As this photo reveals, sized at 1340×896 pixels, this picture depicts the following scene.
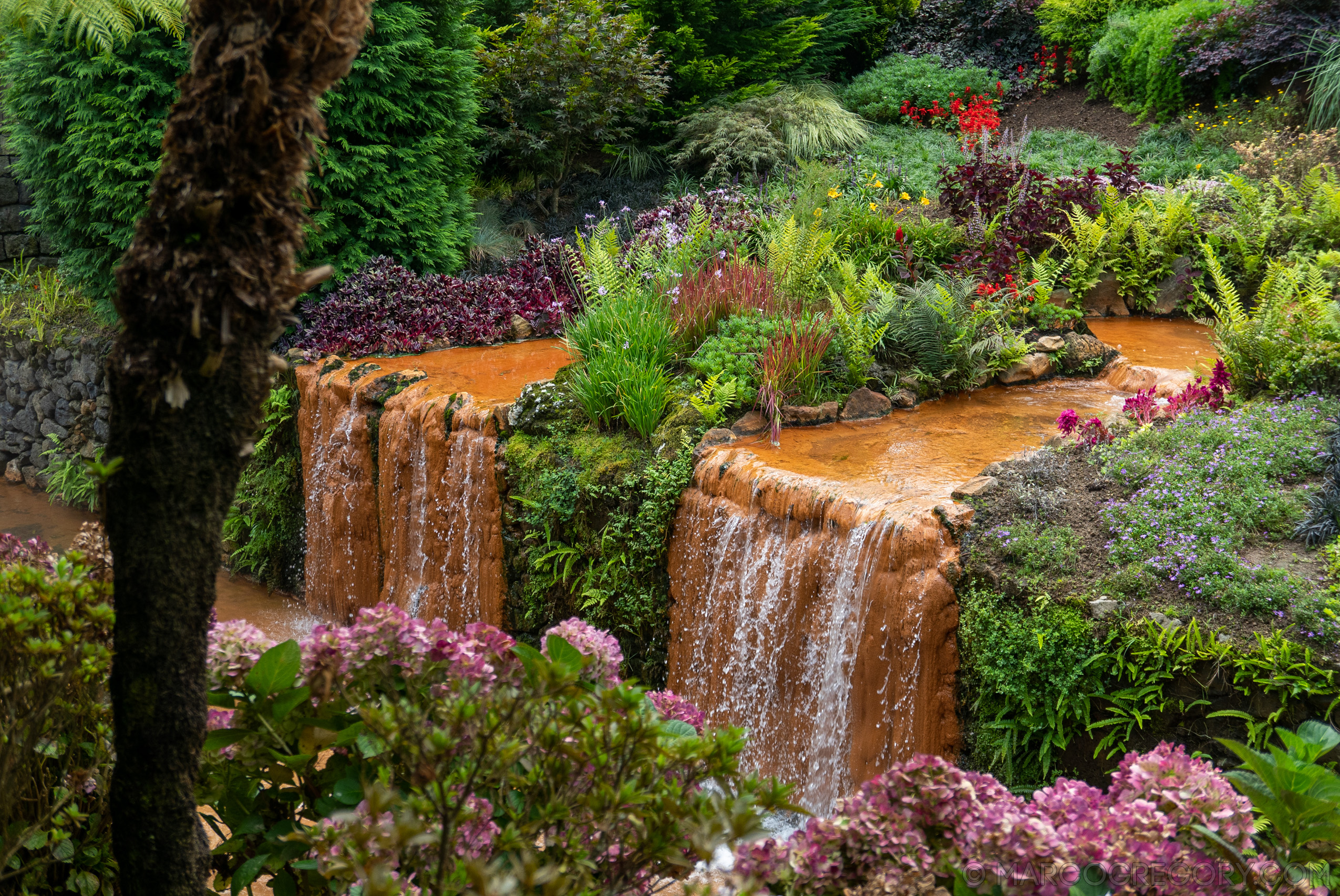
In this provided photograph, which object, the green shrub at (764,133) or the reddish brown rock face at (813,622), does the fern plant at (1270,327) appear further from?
the green shrub at (764,133)

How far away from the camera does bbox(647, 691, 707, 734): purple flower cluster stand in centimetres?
204

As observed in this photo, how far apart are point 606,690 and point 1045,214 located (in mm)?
7105

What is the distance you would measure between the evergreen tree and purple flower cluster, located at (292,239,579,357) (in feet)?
1.03

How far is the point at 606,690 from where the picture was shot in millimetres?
1669

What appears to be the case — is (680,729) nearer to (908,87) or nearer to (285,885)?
(285,885)

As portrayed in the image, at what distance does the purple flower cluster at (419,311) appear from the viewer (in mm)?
7445

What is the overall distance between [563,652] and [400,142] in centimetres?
726

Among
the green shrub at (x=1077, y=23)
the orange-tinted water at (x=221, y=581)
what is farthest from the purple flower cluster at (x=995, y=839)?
the green shrub at (x=1077, y=23)

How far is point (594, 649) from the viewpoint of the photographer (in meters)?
1.98

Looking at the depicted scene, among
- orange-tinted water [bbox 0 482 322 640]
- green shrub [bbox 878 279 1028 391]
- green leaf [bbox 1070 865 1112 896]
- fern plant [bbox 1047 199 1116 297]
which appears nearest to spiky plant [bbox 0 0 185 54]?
orange-tinted water [bbox 0 482 322 640]

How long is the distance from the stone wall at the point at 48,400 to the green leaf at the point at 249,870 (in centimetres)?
742

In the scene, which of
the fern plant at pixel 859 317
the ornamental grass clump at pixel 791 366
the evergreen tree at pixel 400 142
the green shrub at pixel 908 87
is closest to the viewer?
the ornamental grass clump at pixel 791 366

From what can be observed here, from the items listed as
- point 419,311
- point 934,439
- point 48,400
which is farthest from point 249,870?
point 48,400

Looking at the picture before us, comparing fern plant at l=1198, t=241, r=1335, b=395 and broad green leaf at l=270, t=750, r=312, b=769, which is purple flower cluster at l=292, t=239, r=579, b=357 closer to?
fern plant at l=1198, t=241, r=1335, b=395
